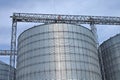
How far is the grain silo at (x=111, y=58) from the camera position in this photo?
218 ft

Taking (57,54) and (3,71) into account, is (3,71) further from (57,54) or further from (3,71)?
(57,54)

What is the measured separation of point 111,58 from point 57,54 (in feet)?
70.1

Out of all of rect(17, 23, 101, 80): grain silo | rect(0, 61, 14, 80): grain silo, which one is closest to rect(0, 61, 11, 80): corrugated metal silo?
rect(0, 61, 14, 80): grain silo

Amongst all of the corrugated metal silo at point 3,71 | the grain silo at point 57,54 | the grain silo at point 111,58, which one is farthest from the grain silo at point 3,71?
the grain silo at point 111,58

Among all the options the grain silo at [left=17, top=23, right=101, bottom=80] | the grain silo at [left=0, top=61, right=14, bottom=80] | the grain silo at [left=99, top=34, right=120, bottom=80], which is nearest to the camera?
the grain silo at [left=17, top=23, right=101, bottom=80]

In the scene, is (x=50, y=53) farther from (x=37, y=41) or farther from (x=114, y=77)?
(x=114, y=77)

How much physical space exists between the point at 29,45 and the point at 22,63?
15.6ft

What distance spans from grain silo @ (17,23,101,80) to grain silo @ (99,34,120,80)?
9633 mm

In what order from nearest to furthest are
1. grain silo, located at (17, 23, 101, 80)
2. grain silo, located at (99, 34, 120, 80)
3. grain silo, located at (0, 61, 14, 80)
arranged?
grain silo, located at (17, 23, 101, 80)
grain silo, located at (99, 34, 120, 80)
grain silo, located at (0, 61, 14, 80)

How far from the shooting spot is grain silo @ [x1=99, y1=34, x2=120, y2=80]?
218ft

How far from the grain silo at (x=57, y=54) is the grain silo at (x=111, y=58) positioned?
31.6 ft

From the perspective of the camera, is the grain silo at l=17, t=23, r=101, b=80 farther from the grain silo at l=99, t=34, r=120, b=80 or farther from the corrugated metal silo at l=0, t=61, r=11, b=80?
the corrugated metal silo at l=0, t=61, r=11, b=80

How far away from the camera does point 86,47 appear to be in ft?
189

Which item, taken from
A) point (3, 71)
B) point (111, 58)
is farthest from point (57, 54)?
point (3, 71)
